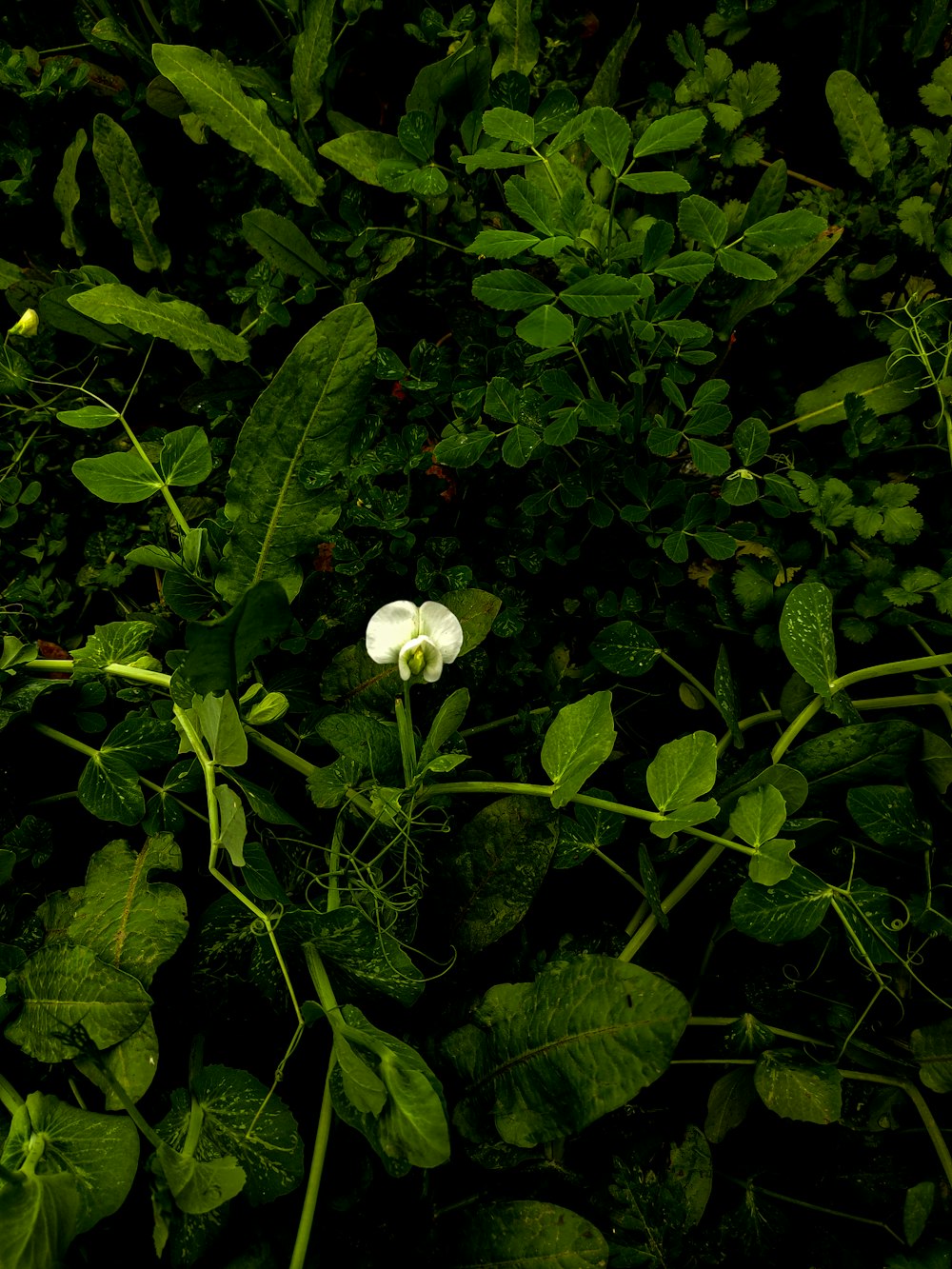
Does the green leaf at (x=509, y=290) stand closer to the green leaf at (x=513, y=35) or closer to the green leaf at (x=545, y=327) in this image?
the green leaf at (x=545, y=327)

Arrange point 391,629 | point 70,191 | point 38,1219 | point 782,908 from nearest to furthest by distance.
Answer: point 38,1219, point 391,629, point 782,908, point 70,191

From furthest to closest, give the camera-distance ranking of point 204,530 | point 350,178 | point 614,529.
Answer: point 350,178 → point 614,529 → point 204,530

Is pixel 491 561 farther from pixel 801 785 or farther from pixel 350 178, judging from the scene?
pixel 350 178

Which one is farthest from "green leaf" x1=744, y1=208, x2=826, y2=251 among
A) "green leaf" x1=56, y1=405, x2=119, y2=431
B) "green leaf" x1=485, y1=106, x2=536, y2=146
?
"green leaf" x1=56, y1=405, x2=119, y2=431

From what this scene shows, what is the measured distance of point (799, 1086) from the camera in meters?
1.21

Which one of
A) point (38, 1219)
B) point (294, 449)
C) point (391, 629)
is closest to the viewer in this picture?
point (38, 1219)

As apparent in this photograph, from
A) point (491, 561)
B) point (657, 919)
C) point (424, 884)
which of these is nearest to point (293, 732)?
point (424, 884)

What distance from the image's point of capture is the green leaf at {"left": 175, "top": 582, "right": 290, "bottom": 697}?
Result: 109 cm

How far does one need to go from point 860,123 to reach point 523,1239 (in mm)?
1817

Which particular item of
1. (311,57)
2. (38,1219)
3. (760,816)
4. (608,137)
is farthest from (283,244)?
(38,1219)

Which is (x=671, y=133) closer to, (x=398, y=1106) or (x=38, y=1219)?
(x=398, y=1106)

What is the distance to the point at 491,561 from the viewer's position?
151cm

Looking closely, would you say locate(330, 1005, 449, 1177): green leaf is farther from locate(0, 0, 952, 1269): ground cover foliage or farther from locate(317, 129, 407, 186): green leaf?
locate(317, 129, 407, 186): green leaf

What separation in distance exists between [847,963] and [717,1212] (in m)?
0.42
